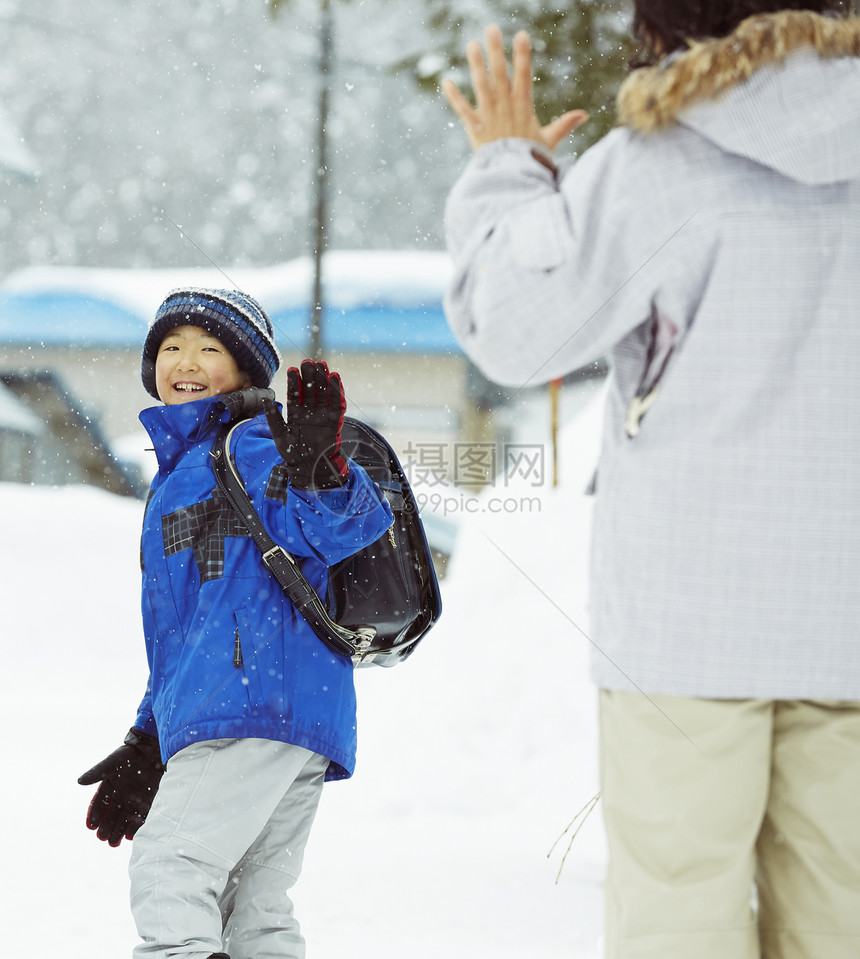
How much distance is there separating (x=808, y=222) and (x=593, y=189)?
19 centimetres

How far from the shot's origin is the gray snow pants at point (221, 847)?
4.05 feet

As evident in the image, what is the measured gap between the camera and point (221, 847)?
1272mm

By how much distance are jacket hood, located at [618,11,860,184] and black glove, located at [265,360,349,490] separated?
0.54 m

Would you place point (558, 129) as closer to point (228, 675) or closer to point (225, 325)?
point (225, 325)

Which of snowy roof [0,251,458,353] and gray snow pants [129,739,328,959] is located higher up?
snowy roof [0,251,458,353]

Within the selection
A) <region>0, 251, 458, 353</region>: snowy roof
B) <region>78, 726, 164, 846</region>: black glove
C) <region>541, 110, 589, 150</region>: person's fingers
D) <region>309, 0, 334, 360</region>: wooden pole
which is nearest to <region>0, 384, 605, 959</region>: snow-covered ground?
<region>78, 726, 164, 846</region>: black glove

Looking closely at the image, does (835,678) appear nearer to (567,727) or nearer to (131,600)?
(567,727)

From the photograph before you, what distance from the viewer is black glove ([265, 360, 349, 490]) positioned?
4.05ft

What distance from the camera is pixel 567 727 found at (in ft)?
10.6

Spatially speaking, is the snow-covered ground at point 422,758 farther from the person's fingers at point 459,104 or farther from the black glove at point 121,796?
the person's fingers at point 459,104

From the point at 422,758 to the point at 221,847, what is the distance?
6.46 ft


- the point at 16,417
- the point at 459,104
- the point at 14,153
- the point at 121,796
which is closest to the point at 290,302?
the point at 16,417

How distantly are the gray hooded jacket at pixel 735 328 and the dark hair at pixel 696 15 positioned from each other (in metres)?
0.05

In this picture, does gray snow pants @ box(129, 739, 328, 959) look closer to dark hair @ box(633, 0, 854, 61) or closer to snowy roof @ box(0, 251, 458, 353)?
dark hair @ box(633, 0, 854, 61)
